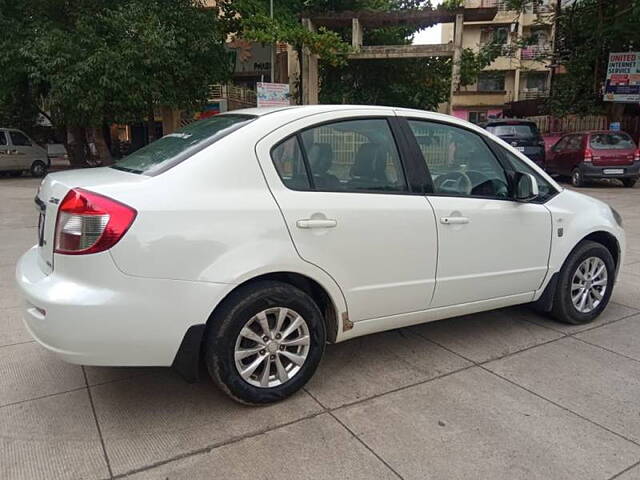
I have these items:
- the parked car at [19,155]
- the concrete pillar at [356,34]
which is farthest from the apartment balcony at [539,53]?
the parked car at [19,155]

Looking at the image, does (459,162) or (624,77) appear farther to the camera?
(624,77)

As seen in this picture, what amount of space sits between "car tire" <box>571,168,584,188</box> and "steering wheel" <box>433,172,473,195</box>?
12182 mm

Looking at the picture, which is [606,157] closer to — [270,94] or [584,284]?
[270,94]

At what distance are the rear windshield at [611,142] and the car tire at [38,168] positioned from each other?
18.0 metres

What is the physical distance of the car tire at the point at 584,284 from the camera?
406 cm

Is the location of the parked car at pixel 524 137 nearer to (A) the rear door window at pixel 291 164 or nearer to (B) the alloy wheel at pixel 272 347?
(A) the rear door window at pixel 291 164

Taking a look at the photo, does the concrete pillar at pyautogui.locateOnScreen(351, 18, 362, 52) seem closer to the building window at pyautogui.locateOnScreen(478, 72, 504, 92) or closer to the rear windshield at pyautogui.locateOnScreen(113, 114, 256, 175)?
the rear windshield at pyautogui.locateOnScreen(113, 114, 256, 175)

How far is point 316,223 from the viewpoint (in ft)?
9.41

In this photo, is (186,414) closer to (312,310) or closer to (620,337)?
(312,310)

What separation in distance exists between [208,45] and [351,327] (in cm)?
1475

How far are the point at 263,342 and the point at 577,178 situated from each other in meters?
13.8

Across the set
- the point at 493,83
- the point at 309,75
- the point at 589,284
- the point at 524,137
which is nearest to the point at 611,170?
the point at 524,137

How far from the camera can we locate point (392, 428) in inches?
108

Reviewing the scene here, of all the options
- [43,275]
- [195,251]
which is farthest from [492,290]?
[43,275]
